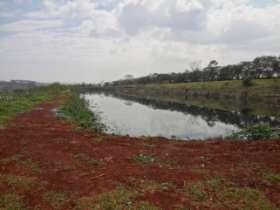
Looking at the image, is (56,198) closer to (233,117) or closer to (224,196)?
(224,196)

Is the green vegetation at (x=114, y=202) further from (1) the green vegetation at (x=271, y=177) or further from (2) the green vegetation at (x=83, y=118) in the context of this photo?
(2) the green vegetation at (x=83, y=118)

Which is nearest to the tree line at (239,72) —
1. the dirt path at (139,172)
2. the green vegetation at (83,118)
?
the green vegetation at (83,118)

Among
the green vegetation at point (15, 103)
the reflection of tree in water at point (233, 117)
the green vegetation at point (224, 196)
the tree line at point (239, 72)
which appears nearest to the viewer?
the green vegetation at point (224, 196)

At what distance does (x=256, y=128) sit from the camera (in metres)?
14.8

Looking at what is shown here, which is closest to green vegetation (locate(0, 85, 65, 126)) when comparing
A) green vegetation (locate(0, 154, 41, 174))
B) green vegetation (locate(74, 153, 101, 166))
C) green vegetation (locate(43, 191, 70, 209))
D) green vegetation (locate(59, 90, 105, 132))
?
green vegetation (locate(59, 90, 105, 132))

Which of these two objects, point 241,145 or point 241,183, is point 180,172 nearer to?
point 241,183

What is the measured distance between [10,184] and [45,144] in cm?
472

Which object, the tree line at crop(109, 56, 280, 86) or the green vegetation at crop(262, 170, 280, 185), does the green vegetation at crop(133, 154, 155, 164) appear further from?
the tree line at crop(109, 56, 280, 86)

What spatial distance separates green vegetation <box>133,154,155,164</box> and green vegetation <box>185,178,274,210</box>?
2.33m

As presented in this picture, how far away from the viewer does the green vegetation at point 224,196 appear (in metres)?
6.27

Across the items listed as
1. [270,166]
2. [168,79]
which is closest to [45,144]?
[270,166]

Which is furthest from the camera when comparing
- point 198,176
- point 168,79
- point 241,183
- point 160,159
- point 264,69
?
point 168,79

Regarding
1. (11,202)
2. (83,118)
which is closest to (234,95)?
(83,118)

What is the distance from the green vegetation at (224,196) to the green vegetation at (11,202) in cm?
331
